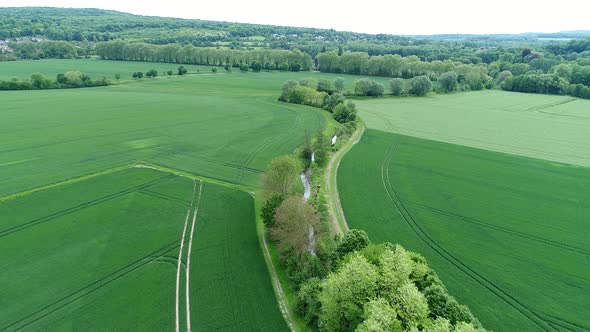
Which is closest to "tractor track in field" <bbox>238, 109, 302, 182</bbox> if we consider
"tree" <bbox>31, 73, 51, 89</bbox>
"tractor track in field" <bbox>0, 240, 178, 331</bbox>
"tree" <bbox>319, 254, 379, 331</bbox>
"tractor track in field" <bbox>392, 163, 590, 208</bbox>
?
"tractor track in field" <bbox>0, 240, 178, 331</bbox>

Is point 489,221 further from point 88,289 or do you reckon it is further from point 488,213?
point 88,289

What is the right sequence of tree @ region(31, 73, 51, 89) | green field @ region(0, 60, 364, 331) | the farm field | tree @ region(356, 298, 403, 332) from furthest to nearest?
tree @ region(31, 73, 51, 89)
green field @ region(0, 60, 364, 331)
the farm field
tree @ region(356, 298, 403, 332)

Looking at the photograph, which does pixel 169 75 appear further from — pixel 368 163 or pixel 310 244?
pixel 310 244

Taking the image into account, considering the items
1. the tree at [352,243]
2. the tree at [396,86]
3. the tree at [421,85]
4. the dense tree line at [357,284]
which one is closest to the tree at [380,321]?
the dense tree line at [357,284]

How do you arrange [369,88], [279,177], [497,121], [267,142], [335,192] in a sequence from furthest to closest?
1. [369,88]
2. [497,121]
3. [267,142]
4. [335,192]
5. [279,177]

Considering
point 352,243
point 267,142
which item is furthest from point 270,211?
point 267,142

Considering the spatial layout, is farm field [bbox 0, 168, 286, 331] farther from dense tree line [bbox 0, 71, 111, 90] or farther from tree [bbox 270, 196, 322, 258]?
dense tree line [bbox 0, 71, 111, 90]

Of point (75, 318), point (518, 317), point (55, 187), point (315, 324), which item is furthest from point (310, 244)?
A: point (55, 187)
